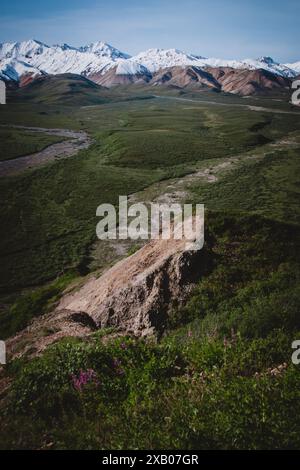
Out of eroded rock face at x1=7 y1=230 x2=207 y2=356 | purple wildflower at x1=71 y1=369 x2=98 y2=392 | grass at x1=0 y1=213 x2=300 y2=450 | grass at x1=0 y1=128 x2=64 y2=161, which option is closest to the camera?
grass at x1=0 y1=213 x2=300 y2=450

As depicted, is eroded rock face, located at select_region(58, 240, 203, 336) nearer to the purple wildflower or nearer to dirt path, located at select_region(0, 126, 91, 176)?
the purple wildflower

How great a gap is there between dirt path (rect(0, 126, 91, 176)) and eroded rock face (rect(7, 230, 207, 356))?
5796 cm

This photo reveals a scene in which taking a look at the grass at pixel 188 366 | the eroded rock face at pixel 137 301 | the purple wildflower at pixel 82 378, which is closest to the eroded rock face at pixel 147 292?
the eroded rock face at pixel 137 301

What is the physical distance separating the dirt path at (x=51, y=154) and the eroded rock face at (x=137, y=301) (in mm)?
57962

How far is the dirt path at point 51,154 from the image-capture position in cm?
7556

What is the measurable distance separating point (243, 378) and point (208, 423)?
5.72ft

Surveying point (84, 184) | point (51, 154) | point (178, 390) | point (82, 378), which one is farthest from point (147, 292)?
point (51, 154)

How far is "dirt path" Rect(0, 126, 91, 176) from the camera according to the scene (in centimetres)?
7556

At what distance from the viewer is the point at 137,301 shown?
17406 mm

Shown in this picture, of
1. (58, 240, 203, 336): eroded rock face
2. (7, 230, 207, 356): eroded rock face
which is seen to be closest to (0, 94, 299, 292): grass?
(7, 230, 207, 356): eroded rock face

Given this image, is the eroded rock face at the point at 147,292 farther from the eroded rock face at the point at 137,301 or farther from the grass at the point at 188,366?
the grass at the point at 188,366

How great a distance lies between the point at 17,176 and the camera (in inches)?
2657

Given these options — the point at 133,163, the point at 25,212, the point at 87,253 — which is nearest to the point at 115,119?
the point at 133,163

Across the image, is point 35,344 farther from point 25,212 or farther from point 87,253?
point 25,212
